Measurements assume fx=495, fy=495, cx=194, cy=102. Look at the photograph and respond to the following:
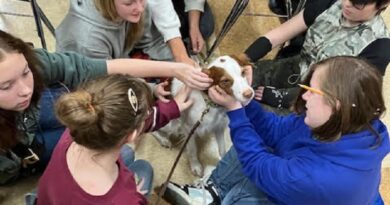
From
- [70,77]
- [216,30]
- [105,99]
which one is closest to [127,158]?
[70,77]

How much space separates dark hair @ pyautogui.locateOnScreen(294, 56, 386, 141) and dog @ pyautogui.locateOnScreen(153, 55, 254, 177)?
29cm

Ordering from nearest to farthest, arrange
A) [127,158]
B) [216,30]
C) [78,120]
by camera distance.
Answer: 1. [78,120]
2. [127,158]
3. [216,30]

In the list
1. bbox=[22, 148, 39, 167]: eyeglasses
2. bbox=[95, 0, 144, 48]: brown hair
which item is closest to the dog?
bbox=[95, 0, 144, 48]: brown hair

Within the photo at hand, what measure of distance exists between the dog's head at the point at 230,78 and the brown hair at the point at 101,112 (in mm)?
366

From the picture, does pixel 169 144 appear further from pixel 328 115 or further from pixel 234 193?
pixel 328 115

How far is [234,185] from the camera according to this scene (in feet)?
5.40

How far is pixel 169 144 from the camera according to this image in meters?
2.02

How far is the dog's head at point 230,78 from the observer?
145 centimetres

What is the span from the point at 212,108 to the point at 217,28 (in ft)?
3.00

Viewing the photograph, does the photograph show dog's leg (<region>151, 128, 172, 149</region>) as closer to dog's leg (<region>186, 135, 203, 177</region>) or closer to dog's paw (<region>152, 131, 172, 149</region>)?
dog's paw (<region>152, 131, 172, 149</region>)

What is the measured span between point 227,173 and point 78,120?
0.77 meters

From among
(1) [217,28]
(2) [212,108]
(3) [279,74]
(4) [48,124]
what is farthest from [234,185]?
(1) [217,28]

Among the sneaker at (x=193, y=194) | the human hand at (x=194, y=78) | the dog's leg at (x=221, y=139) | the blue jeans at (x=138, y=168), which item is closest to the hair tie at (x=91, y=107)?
the human hand at (x=194, y=78)

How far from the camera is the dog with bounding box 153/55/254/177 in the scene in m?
1.46
